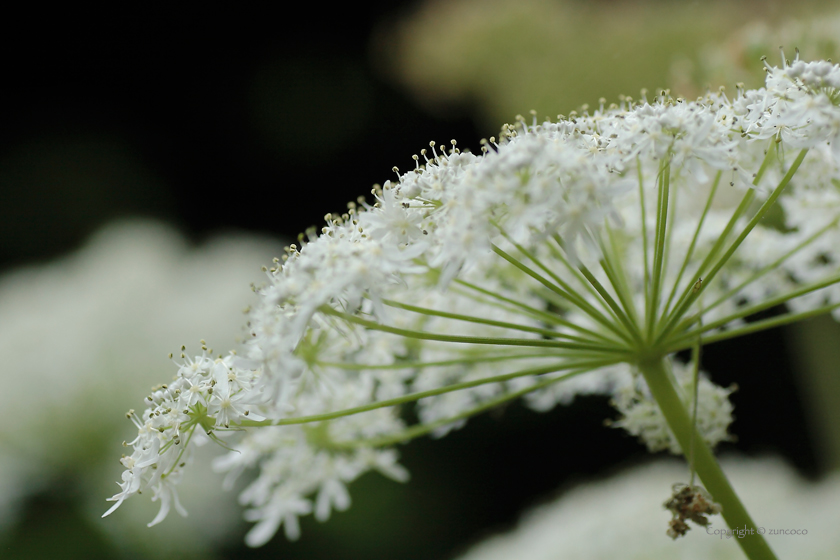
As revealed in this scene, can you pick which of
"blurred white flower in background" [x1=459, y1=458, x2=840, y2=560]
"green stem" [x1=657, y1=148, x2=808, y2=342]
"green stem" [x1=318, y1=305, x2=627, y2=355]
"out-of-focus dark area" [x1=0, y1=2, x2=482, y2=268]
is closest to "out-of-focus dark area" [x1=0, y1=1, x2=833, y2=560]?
"out-of-focus dark area" [x1=0, y1=2, x2=482, y2=268]

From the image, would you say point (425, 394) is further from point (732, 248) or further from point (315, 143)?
point (315, 143)

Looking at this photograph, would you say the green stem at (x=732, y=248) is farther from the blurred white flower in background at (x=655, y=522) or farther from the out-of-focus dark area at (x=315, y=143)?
the out-of-focus dark area at (x=315, y=143)

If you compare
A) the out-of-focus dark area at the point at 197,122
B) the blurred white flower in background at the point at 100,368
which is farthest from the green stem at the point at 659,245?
the out-of-focus dark area at the point at 197,122

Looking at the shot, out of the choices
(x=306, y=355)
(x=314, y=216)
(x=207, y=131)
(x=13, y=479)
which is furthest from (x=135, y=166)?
(x=306, y=355)

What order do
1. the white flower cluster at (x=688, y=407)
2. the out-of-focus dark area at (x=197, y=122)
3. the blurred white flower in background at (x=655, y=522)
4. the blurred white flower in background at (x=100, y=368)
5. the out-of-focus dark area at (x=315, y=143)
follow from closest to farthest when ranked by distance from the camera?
the white flower cluster at (x=688, y=407) → the blurred white flower in background at (x=655, y=522) → the blurred white flower in background at (x=100, y=368) → the out-of-focus dark area at (x=315, y=143) → the out-of-focus dark area at (x=197, y=122)

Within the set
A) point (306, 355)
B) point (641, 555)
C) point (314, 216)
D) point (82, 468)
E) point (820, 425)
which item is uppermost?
point (314, 216)

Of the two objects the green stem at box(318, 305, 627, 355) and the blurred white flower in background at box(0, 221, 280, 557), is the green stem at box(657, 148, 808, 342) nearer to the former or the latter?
the green stem at box(318, 305, 627, 355)

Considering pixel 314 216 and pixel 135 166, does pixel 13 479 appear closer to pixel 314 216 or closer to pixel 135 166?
pixel 314 216
